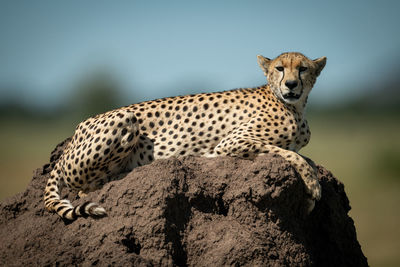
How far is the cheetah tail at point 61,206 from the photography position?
16.8 ft

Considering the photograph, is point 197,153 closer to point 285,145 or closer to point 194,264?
point 285,145

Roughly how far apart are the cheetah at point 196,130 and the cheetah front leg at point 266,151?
1 centimetres

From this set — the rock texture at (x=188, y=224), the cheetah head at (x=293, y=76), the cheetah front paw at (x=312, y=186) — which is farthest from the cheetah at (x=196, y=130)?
the rock texture at (x=188, y=224)

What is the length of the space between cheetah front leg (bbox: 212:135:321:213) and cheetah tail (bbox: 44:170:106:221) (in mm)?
1479

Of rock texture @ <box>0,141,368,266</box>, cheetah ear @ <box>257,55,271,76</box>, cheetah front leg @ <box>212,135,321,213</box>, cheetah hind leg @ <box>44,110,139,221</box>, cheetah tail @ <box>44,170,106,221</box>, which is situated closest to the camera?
rock texture @ <box>0,141,368,266</box>

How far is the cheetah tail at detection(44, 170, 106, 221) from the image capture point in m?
5.11

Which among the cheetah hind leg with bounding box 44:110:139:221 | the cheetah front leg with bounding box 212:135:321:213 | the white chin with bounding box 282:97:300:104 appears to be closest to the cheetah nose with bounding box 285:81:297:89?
the white chin with bounding box 282:97:300:104

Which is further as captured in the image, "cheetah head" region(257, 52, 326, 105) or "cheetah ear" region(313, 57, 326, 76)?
"cheetah ear" region(313, 57, 326, 76)

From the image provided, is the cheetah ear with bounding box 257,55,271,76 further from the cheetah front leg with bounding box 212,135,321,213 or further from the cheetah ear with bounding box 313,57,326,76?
the cheetah front leg with bounding box 212,135,321,213

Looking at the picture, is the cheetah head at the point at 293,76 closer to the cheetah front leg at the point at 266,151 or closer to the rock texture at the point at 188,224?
the cheetah front leg at the point at 266,151

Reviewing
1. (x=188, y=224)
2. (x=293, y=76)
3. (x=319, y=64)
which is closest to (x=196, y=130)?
(x=293, y=76)

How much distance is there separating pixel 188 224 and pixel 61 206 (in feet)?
4.28

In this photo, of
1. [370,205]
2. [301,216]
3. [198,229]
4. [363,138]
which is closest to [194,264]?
[198,229]

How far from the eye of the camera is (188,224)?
5.08m
